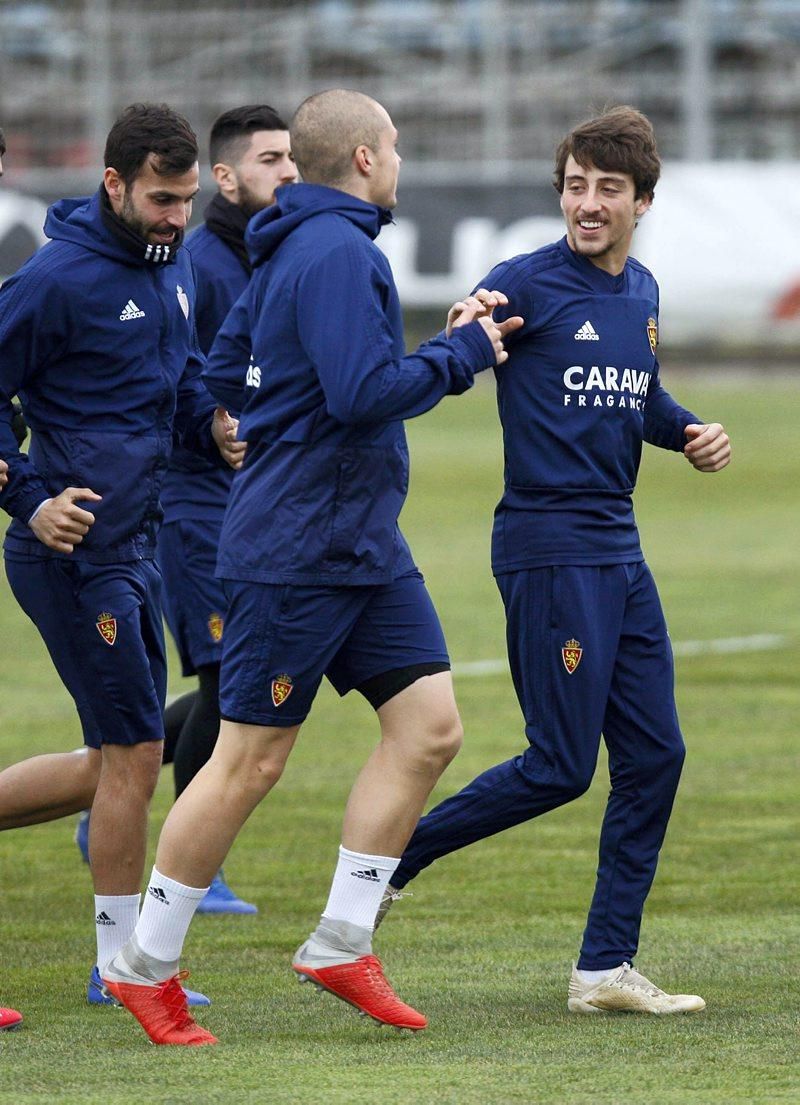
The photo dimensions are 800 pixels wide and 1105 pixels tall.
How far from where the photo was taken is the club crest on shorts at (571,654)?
5.22 m

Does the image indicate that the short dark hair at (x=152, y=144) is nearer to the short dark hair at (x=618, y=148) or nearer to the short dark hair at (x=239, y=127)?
the short dark hair at (x=618, y=148)

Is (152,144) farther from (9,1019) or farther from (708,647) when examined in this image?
(708,647)

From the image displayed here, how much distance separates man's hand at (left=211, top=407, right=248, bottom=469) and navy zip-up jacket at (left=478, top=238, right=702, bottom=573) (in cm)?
81

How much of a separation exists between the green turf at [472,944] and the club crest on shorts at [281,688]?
2.61ft

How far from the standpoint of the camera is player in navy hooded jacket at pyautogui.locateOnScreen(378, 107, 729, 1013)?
525 cm

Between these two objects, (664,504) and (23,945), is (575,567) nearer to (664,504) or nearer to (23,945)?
(23,945)

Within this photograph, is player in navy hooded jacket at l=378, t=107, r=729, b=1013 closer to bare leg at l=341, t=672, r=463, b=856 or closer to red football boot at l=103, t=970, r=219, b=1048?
bare leg at l=341, t=672, r=463, b=856

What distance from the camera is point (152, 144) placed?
5242mm

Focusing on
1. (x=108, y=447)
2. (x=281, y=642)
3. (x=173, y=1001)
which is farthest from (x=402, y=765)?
(x=108, y=447)

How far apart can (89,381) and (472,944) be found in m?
2.02

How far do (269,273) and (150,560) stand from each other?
0.95 m

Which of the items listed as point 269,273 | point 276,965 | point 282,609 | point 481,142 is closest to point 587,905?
point 276,965

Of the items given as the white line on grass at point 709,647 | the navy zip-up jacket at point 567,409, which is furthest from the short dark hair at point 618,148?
the white line on grass at point 709,647

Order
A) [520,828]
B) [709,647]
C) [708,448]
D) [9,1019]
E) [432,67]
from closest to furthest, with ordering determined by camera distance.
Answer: [9,1019]
[708,448]
[520,828]
[709,647]
[432,67]
